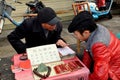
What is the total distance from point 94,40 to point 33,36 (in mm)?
1035

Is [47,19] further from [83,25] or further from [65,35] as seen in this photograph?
[65,35]

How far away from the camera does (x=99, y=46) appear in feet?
6.91

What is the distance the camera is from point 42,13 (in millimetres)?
2621

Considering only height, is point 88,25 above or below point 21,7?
above

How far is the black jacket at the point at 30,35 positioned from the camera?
9.27 ft

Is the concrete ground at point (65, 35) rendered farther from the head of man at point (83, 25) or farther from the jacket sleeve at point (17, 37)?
the head of man at point (83, 25)

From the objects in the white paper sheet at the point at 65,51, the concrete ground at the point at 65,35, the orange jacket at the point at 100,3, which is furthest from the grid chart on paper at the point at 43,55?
the orange jacket at the point at 100,3

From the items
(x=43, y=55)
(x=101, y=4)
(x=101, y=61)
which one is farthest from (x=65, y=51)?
(x=101, y=4)

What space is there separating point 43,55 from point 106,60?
623mm

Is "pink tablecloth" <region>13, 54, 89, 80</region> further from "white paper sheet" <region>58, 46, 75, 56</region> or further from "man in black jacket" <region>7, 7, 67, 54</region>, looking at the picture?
"man in black jacket" <region>7, 7, 67, 54</region>

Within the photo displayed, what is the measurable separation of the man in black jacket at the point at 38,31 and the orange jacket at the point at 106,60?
0.57 meters

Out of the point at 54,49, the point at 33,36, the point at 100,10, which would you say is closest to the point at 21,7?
the point at 100,10

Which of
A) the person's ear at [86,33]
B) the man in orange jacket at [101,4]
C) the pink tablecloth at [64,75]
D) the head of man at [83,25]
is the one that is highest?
the head of man at [83,25]

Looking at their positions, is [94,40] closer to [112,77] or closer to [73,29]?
[73,29]
